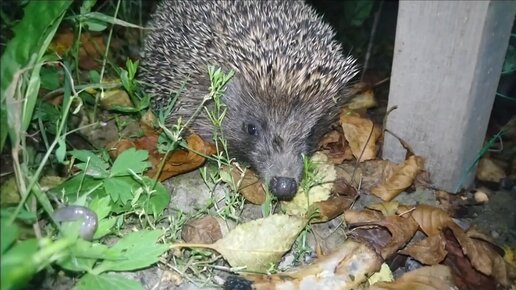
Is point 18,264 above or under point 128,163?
above

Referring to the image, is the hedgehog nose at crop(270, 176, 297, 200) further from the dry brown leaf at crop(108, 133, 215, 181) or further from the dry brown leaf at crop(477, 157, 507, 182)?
the dry brown leaf at crop(477, 157, 507, 182)

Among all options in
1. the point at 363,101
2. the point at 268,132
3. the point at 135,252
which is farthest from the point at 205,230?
the point at 363,101

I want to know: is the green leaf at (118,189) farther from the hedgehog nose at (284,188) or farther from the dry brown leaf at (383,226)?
the dry brown leaf at (383,226)

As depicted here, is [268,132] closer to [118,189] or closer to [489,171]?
[118,189]

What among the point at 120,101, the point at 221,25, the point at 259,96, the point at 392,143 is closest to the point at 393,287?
the point at 392,143

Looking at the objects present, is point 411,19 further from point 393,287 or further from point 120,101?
point 120,101
